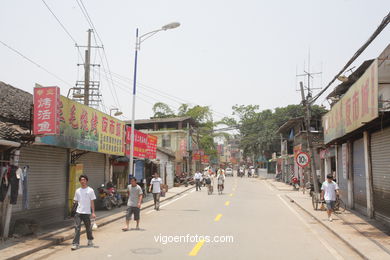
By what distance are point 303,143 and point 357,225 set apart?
2498cm

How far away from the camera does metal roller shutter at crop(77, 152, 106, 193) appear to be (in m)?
17.5

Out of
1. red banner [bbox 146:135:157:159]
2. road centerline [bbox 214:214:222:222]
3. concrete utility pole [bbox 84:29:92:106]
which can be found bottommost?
road centerline [bbox 214:214:222:222]

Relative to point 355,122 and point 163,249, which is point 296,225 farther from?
point 163,249

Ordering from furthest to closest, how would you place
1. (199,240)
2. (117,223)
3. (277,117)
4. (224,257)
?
(277,117), (117,223), (199,240), (224,257)

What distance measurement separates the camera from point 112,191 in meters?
18.4

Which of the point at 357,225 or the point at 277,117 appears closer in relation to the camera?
the point at 357,225

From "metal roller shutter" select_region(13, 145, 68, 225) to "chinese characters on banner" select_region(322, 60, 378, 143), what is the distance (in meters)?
10.6

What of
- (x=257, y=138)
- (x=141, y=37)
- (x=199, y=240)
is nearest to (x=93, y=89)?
(x=141, y=37)

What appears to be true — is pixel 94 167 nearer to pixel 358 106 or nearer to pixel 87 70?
pixel 87 70

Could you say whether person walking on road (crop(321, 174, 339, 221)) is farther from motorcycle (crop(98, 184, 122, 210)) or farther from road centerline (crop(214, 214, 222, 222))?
motorcycle (crop(98, 184, 122, 210))

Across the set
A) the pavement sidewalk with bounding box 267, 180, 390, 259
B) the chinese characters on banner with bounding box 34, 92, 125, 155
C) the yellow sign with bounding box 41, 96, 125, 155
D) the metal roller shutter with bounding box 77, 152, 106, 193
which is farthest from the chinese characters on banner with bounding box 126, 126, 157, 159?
the pavement sidewalk with bounding box 267, 180, 390, 259

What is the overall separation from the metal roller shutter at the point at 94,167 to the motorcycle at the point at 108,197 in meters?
0.47

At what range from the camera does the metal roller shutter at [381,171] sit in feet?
41.1

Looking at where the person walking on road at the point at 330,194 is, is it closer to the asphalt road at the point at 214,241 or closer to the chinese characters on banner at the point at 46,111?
the asphalt road at the point at 214,241
